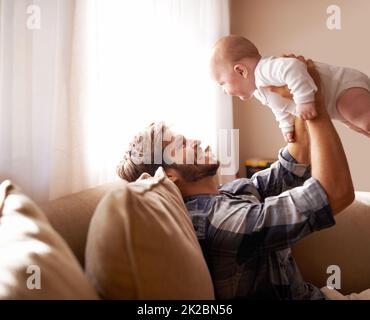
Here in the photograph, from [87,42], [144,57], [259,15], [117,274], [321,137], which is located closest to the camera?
[117,274]

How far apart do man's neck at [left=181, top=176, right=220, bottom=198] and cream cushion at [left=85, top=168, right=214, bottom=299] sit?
0.46 m

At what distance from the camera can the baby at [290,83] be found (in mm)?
1137

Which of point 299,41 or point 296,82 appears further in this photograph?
point 299,41

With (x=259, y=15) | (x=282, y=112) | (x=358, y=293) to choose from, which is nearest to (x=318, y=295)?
(x=358, y=293)

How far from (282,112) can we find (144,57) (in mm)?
958

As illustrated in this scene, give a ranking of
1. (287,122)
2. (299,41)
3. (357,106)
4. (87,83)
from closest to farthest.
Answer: (357,106)
(287,122)
(87,83)
(299,41)

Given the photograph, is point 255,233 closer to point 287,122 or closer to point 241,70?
point 287,122

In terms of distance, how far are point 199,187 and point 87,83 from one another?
2.51ft

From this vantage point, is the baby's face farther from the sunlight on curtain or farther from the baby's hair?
the sunlight on curtain

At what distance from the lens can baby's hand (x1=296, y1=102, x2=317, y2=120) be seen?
43.2 inches

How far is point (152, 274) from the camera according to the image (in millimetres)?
664

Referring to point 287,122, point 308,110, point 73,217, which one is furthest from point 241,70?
point 73,217

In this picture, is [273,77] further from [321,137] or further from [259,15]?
[259,15]

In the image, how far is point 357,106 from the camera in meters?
1.22
